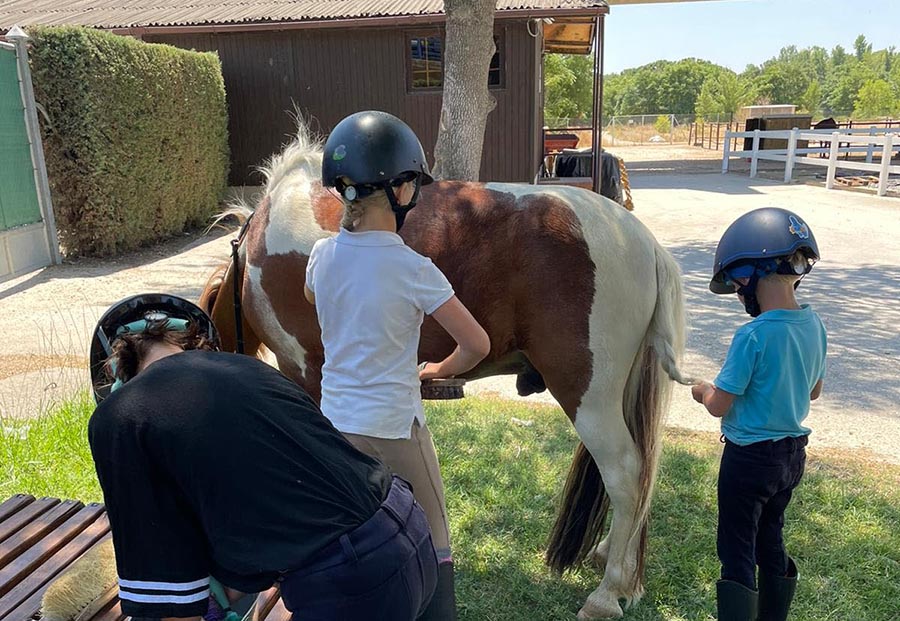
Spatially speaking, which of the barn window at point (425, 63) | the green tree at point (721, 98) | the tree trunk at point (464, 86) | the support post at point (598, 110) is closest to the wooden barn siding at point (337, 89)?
the barn window at point (425, 63)

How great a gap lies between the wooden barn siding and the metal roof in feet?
1.43

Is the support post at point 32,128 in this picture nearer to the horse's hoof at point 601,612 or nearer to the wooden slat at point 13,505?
the wooden slat at point 13,505

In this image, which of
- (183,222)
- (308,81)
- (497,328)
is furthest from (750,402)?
(308,81)

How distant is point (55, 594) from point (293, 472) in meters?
1.10

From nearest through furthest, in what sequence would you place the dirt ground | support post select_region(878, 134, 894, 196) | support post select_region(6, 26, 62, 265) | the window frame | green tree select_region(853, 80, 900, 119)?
the dirt ground → support post select_region(6, 26, 62, 265) → the window frame → support post select_region(878, 134, 894, 196) → green tree select_region(853, 80, 900, 119)

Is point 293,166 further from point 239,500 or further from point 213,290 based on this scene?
point 239,500

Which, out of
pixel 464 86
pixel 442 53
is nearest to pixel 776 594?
pixel 464 86

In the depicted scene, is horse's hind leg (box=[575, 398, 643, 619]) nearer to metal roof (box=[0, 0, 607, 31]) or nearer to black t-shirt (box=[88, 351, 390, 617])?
black t-shirt (box=[88, 351, 390, 617])

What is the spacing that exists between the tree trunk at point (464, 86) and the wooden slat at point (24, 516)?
3.53 meters

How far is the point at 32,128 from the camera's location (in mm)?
8234

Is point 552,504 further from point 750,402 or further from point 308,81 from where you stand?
point 308,81

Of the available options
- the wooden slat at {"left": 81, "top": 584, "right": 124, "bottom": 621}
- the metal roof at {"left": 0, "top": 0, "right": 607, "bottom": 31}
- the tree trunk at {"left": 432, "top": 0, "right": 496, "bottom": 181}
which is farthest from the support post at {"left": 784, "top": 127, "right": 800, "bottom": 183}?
the wooden slat at {"left": 81, "top": 584, "right": 124, "bottom": 621}

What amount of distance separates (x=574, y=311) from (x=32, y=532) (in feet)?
6.88

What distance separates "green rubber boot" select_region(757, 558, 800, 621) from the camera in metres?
2.40
